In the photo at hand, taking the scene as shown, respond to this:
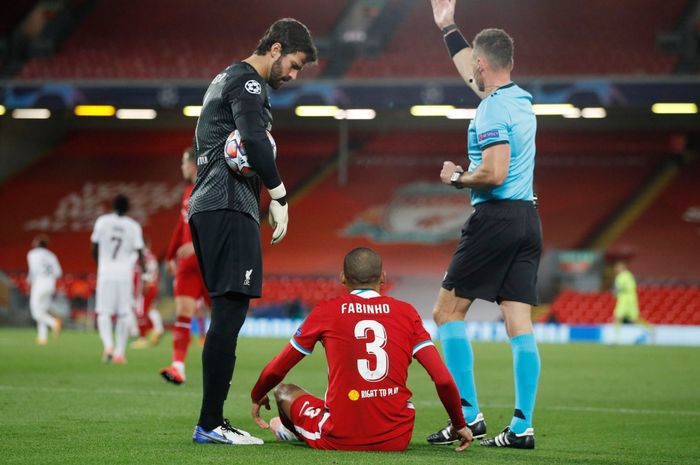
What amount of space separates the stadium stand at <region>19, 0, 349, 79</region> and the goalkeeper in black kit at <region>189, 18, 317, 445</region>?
72.0 feet

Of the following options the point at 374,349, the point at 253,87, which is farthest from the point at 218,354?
the point at 253,87

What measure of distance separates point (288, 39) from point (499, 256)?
62.5 inches

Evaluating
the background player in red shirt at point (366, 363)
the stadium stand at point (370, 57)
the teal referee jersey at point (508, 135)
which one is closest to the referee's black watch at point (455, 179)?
the teal referee jersey at point (508, 135)

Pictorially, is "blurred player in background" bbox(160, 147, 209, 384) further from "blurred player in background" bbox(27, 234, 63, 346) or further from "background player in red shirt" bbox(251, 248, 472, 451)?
"blurred player in background" bbox(27, 234, 63, 346)

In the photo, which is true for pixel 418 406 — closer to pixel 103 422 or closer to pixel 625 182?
pixel 103 422

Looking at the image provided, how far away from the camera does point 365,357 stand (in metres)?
4.90

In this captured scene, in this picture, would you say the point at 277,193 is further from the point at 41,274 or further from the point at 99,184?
the point at 99,184

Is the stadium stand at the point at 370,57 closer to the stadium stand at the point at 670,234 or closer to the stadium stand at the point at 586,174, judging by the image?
the stadium stand at the point at 586,174

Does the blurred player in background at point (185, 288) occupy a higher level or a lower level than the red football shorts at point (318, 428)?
higher

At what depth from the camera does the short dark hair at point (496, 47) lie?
5875mm

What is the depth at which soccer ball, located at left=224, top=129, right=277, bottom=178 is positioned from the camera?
209 inches

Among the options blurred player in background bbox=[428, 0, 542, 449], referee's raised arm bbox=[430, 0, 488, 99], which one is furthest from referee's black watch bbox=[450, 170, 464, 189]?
referee's raised arm bbox=[430, 0, 488, 99]

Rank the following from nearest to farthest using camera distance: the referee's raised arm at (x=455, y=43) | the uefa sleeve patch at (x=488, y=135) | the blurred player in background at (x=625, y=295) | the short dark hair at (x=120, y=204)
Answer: the uefa sleeve patch at (x=488, y=135)
the referee's raised arm at (x=455, y=43)
the short dark hair at (x=120, y=204)
the blurred player in background at (x=625, y=295)

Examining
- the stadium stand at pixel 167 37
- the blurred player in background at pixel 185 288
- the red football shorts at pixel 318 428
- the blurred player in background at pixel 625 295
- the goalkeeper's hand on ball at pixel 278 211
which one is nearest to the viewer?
the red football shorts at pixel 318 428
